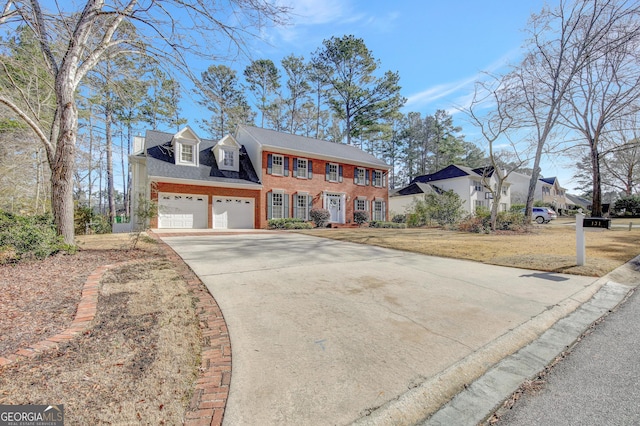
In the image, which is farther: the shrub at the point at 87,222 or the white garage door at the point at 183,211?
the white garage door at the point at 183,211

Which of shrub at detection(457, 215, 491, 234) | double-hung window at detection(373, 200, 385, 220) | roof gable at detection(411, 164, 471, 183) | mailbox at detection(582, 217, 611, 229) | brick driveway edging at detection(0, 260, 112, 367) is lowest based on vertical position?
brick driveway edging at detection(0, 260, 112, 367)

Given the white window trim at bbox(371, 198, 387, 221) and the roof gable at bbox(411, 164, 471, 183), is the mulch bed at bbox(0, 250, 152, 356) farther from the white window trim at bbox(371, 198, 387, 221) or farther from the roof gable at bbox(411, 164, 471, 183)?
the roof gable at bbox(411, 164, 471, 183)

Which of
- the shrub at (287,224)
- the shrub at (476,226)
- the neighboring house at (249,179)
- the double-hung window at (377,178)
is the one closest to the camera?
the shrub at (476,226)

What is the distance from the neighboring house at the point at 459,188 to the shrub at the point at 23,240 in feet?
88.0

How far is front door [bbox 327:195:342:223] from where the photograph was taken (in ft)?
68.7

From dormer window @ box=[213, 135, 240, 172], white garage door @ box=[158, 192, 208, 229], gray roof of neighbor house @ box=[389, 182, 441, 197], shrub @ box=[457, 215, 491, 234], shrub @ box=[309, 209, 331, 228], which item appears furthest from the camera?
gray roof of neighbor house @ box=[389, 182, 441, 197]

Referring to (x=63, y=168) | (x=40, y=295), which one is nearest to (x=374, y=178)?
(x=63, y=168)

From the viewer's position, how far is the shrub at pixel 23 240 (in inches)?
196

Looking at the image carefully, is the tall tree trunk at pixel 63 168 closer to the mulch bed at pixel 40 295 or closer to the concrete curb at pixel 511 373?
the mulch bed at pixel 40 295

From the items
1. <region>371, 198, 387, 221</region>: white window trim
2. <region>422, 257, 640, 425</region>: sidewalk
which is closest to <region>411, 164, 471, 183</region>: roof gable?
<region>371, 198, 387, 221</region>: white window trim

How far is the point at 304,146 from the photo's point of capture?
2066 cm

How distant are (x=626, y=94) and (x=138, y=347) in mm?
24001

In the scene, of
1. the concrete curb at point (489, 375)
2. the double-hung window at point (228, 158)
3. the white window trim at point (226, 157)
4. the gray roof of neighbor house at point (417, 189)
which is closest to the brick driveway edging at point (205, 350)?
the concrete curb at point (489, 375)

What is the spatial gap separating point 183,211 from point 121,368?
595 inches
